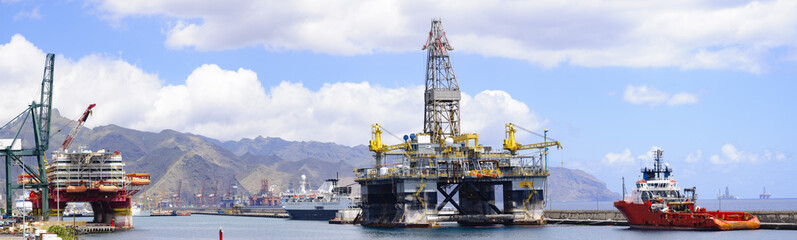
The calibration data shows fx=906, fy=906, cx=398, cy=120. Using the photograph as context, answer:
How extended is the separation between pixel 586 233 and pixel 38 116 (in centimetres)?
8142

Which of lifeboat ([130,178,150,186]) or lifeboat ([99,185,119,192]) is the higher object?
lifeboat ([130,178,150,186])

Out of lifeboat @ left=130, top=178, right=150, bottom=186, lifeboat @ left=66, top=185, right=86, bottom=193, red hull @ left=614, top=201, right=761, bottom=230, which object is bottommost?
red hull @ left=614, top=201, right=761, bottom=230

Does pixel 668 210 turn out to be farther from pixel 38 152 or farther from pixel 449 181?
pixel 38 152

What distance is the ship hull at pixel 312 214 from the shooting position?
18012 cm

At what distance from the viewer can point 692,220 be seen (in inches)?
3888

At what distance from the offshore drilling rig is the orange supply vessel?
16.8 metres

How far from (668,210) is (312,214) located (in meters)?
100

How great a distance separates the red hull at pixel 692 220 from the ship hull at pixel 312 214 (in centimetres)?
8506

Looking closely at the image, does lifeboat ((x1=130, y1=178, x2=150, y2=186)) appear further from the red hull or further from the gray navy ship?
the red hull

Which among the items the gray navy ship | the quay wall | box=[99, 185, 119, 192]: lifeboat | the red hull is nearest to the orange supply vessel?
the red hull

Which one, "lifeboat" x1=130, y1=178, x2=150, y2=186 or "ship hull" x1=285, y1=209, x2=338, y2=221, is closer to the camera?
"lifeboat" x1=130, y1=178, x2=150, y2=186

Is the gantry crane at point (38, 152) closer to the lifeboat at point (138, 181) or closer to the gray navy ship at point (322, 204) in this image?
the lifeboat at point (138, 181)

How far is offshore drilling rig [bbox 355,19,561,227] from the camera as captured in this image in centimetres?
11369

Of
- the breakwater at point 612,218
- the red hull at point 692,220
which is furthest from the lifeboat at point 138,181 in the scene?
the red hull at point 692,220
